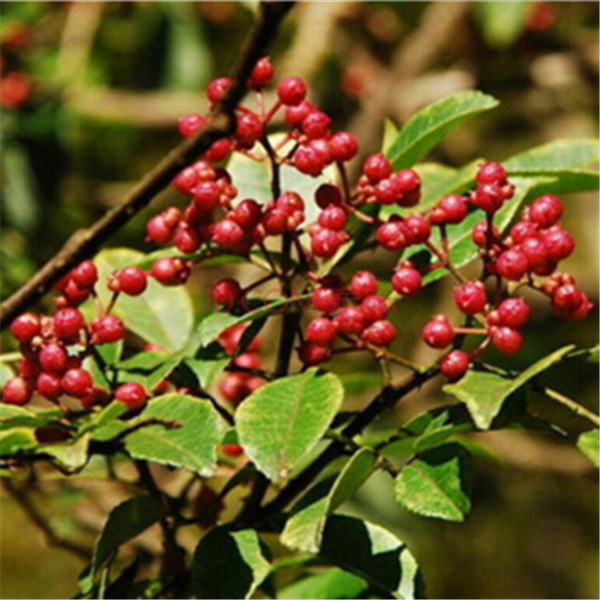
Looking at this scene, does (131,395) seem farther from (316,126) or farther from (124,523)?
(316,126)

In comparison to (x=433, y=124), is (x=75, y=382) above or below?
below

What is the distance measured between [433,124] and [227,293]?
232mm

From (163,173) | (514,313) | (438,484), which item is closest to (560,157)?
(514,313)

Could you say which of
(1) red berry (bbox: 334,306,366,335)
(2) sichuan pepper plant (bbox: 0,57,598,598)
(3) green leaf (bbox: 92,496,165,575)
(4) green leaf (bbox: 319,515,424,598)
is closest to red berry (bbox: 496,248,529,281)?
(2) sichuan pepper plant (bbox: 0,57,598,598)

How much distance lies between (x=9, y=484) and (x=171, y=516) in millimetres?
276

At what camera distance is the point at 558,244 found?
3.05 feet

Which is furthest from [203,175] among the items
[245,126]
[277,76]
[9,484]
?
[277,76]

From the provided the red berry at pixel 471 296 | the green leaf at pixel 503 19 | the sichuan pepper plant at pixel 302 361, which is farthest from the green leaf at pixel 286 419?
the green leaf at pixel 503 19

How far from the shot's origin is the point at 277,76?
2.59 meters

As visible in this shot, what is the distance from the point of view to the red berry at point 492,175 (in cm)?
94

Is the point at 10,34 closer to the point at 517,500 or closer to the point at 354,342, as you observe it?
the point at 354,342

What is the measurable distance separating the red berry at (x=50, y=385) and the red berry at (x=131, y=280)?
117mm

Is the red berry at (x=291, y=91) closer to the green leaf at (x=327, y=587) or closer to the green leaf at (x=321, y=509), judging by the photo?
the green leaf at (x=321, y=509)

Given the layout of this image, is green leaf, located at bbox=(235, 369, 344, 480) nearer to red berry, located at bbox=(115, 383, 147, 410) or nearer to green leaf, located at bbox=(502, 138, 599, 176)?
red berry, located at bbox=(115, 383, 147, 410)
